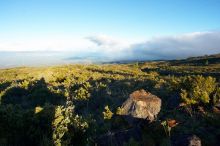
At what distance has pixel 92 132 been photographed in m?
14.5

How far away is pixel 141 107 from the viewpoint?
19.2m

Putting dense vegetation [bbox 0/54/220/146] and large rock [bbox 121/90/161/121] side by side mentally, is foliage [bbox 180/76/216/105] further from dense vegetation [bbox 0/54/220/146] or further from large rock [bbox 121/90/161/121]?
large rock [bbox 121/90/161/121]

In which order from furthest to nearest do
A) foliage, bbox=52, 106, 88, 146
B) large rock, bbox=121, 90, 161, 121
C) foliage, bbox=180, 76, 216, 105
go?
1. foliage, bbox=180, 76, 216, 105
2. large rock, bbox=121, 90, 161, 121
3. foliage, bbox=52, 106, 88, 146

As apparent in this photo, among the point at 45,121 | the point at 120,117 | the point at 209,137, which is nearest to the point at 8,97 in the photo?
the point at 120,117

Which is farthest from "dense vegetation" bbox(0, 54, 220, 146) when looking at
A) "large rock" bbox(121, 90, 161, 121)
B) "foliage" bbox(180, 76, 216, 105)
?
"large rock" bbox(121, 90, 161, 121)

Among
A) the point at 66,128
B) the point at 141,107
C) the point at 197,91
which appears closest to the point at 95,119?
the point at 141,107

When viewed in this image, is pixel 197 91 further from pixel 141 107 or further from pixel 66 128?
pixel 66 128

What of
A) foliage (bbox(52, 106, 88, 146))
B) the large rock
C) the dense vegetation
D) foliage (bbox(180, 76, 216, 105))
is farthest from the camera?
foliage (bbox(180, 76, 216, 105))

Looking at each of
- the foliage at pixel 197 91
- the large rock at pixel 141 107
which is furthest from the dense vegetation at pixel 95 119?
the large rock at pixel 141 107

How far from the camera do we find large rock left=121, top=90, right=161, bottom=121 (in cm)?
1875

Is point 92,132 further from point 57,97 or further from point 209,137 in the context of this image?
point 57,97

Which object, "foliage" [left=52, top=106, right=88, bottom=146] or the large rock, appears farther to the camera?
the large rock

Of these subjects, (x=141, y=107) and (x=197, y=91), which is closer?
(x=141, y=107)

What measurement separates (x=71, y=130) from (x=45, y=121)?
136 centimetres
